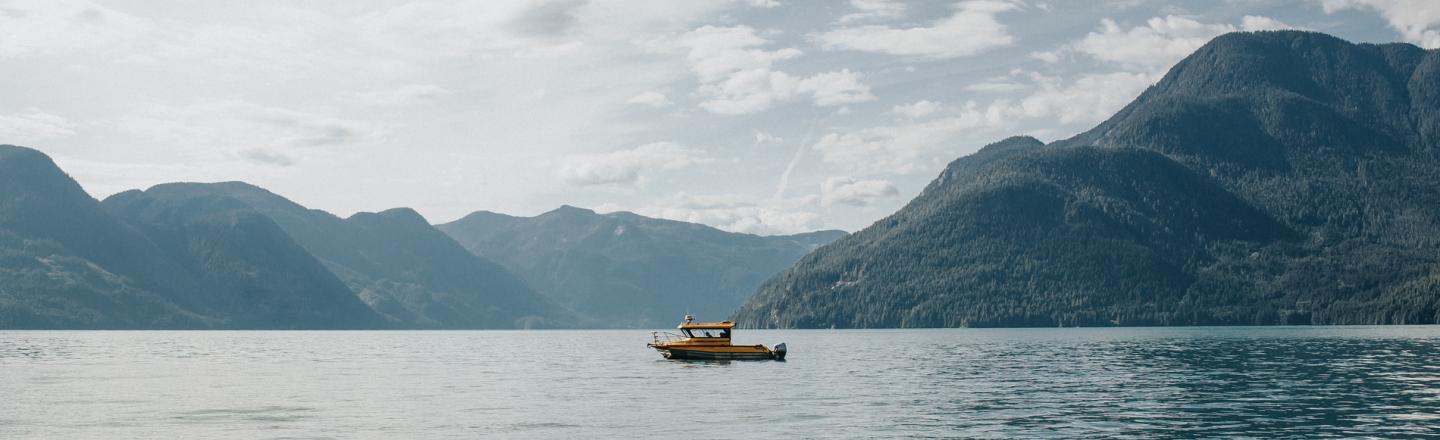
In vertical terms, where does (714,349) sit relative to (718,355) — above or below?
above

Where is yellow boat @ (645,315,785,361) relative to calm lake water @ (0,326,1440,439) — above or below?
above

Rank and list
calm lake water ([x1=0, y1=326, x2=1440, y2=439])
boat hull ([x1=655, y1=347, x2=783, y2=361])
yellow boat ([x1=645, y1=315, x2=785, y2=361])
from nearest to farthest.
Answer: calm lake water ([x1=0, y1=326, x2=1440, y2=439]), boat hull ([x1=655, y1=347, x2=783, y2=361]), yellow boat ([x1=645, y1=315, x2=785, y2=361])

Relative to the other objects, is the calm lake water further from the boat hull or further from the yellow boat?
the yellow boat

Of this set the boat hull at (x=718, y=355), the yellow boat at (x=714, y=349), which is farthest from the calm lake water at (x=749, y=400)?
the yellow boat at (x=714, y=349)

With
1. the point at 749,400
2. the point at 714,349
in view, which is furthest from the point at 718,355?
the point at 749,400


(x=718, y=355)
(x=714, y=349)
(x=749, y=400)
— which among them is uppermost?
(x=714, y=349)

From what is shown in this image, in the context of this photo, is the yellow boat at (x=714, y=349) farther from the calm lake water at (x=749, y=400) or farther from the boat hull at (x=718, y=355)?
the calm lake water at (x=749, y=400)

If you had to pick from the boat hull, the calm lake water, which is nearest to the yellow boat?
the boat hull

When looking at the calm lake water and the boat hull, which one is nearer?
the calm lake water

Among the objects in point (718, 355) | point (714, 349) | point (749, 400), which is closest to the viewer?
point (749, 400)

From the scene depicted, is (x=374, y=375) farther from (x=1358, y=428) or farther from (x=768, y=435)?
(x=1358, y=428)

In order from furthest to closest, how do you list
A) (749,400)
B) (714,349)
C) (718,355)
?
(714,349), (718,355), (749,400)

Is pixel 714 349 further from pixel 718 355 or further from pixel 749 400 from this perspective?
pixel 749 400

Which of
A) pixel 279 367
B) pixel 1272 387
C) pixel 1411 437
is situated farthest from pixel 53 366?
pixel 1411 437
